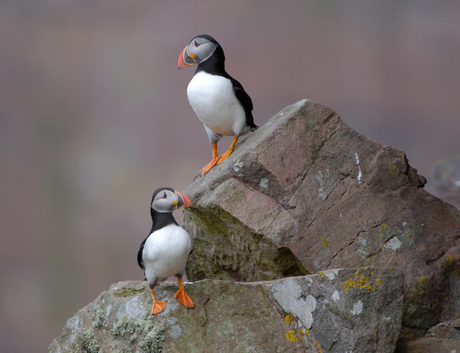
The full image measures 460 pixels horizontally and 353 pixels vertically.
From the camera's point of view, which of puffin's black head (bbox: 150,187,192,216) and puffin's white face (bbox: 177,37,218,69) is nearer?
puffin's black head (bbox: 150,187,192,216)

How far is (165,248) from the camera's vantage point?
3.32 meters

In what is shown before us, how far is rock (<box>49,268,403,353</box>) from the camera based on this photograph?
317 centimetres

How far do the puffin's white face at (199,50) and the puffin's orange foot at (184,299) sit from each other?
193 centimetres

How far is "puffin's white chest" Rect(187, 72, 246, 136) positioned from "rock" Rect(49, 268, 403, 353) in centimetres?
151

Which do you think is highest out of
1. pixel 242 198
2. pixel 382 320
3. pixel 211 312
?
pixel 242 198

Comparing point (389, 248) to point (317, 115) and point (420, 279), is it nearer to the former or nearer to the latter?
point (420, 279)

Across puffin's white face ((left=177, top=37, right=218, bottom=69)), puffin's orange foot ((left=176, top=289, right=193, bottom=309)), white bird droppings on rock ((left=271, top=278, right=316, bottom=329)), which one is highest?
puffin's white face ((left=177, top=37, right=218, bottom=69))

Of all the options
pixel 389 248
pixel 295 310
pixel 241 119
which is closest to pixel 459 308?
pixel 389 248

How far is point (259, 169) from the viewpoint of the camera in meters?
4.11

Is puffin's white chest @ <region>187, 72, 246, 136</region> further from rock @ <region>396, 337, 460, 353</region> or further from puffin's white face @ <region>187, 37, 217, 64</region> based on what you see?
rock @ <region>396, 337, 460, 353</region>

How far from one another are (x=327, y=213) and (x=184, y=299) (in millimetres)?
1290

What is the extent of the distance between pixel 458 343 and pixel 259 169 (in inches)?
67.6

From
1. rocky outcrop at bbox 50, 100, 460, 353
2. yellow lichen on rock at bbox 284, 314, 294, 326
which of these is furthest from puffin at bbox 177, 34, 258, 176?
yellow lichen on rock at bbox 284, 314, 294, 326

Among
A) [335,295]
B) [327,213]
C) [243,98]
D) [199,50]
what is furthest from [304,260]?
[199,50]
